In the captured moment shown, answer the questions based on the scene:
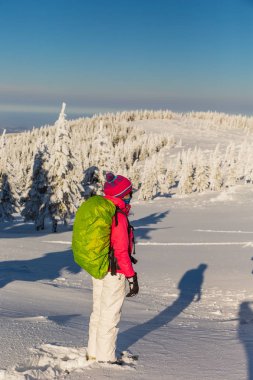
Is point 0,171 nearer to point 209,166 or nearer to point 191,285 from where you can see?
point 191,285

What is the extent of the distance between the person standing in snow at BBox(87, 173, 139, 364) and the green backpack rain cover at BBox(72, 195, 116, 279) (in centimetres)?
9

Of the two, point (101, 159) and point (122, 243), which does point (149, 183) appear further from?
Result: point (122, 243)

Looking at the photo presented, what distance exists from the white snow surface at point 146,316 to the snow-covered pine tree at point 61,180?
42.7 feet

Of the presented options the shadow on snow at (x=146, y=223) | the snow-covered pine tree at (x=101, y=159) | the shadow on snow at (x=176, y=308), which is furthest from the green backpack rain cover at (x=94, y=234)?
the snow-covered pine tree at (x=101, y=159)

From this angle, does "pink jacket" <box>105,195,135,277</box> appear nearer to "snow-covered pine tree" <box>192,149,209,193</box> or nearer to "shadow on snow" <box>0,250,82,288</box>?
"shadow on snow" <box>0,250,82,288</box>

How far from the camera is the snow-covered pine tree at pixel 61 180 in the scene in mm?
34750

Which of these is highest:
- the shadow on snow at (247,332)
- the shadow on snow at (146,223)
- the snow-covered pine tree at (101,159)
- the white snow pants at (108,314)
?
the snow-covered pine tree at (101,159)

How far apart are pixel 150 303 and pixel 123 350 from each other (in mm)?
5203

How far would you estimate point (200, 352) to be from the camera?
5508 millimetres

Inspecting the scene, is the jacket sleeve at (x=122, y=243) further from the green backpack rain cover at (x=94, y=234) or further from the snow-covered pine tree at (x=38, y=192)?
the snow-covered pine tree at (x=38, y=192)

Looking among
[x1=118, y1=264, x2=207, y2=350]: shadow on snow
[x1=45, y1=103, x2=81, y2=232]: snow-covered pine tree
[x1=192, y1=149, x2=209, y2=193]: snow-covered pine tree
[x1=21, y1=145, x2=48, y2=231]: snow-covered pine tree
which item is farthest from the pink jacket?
[x1=192, y1=149, x2=209, y2=193]: snow-covered pine tree

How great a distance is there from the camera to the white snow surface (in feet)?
15.2

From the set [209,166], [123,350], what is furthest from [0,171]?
[209,166]

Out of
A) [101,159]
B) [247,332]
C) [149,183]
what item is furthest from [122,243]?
[149,183]
